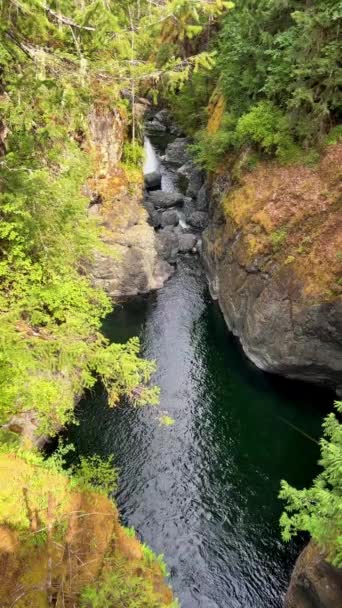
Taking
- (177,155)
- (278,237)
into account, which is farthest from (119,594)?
(177,155)

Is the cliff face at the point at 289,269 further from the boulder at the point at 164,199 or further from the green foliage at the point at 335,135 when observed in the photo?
the boulder at the point at 164,199

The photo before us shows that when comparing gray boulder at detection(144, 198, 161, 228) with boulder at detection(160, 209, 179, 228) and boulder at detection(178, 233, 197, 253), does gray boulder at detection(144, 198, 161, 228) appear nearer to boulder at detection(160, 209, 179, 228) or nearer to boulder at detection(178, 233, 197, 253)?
boulder at detection(160, 209, 179, 228)

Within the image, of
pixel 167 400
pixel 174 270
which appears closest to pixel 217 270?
pixel 174 270

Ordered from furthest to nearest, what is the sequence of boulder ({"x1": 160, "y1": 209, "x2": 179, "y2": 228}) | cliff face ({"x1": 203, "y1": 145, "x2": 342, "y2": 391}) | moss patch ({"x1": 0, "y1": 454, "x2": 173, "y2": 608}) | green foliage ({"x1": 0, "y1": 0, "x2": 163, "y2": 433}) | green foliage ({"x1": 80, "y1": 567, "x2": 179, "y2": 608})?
boulder ({"x1": 160, "y1": 209, "x2": 179, "y2": 228}), cliff face ({"x1": 203, "y1": 145, "x2": 342, "y2": 391}), green foliage ({"x1": 0, "y1": 0, "x2": 163, "y2": 433}), moss patch ({"x1": 0, "y1": 454, "x2": 173, "y2": 608}), green foliage ({"x1": 80, "y1": 567, "x2": 179, "y2": 608})

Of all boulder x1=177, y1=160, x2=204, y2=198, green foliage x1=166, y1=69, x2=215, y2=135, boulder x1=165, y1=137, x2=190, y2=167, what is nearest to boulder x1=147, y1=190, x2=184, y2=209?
boulder x1=177, y1=160, x2=204, y2=198

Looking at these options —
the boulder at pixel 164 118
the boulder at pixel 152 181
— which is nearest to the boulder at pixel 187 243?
the boulder at pixel 152 181

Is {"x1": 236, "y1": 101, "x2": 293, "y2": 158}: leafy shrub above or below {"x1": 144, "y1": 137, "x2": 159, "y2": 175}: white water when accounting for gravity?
above
